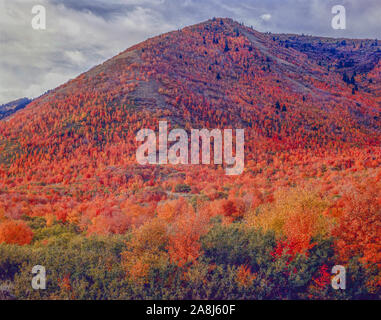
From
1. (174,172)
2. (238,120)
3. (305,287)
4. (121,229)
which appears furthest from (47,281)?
(238,120)

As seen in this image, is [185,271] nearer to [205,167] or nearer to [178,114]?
[205,167]

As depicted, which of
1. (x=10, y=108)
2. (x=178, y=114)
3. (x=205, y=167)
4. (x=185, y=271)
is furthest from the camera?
(x=10, y=108)

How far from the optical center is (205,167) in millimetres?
23156

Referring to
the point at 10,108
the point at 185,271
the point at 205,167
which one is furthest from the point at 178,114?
the point at 10,108

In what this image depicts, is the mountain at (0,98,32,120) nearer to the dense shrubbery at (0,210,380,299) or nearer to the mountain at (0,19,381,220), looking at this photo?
the mountain at (0,19,381,220)


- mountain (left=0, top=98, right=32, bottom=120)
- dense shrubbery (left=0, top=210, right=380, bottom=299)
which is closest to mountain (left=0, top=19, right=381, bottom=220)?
dense shrubbery (left=0, top=210, right=380, bottom=299)

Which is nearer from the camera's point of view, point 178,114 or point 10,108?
point 178,114

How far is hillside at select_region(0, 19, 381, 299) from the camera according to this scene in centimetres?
713

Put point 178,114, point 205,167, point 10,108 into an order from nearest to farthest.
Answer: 1. point 205,167
2. point 178,114
3. point 10,108

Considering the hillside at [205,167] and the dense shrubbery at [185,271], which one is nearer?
the dense shrubbery at [185,271]

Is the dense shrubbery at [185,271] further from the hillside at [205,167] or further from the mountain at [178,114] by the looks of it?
the mountain at [178,114]

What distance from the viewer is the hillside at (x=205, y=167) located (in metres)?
7.13

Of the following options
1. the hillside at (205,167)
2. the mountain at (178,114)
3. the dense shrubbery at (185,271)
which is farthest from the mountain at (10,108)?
the dense shrubbery at (185,271)

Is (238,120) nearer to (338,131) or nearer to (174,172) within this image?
(338,131)
